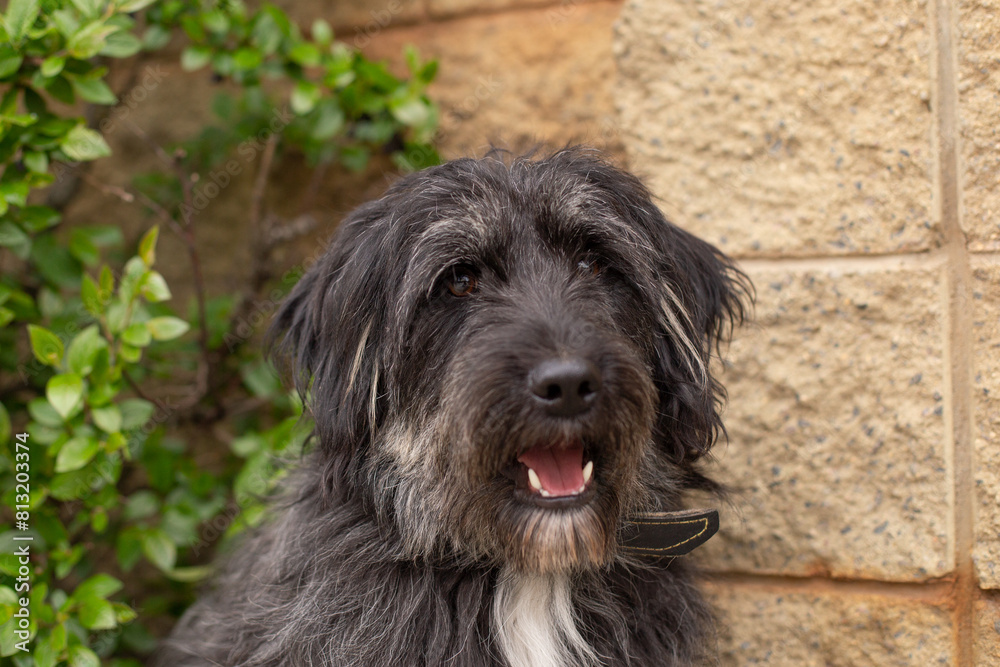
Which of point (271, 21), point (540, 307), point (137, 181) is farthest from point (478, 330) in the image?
point (137, 181)

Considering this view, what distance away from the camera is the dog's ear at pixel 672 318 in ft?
7.48

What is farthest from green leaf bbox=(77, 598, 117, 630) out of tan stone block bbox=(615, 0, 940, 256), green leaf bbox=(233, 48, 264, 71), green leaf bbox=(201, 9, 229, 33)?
tan stone block bbox=(615, 0, 940, 256)

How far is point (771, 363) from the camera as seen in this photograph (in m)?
A: 2.79

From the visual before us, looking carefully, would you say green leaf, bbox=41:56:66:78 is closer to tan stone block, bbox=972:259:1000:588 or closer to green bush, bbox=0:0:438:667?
green bush, bbox=0:0:438:667

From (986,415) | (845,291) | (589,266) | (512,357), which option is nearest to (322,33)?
(589,266)

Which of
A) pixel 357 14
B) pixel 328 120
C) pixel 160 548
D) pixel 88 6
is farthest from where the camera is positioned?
pixel 357 14

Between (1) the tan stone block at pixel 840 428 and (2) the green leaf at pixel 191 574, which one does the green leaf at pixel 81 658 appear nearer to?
(2) the green leaf at pixel 191 574

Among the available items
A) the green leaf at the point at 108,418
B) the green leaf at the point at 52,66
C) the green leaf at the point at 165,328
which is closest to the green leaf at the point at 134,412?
the green leaf at the point at 108,418

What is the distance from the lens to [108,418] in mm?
2594

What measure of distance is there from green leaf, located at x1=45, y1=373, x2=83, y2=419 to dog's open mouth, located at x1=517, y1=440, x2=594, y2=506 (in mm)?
Result: 1504

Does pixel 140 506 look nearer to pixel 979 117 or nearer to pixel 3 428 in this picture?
pixel 3 428

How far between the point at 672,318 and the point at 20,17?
2.26 metres

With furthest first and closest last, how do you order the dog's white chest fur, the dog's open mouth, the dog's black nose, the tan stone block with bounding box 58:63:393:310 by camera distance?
the tan stone block with bounding box 58:63:393:310 → the dog's white chest fur → the dog's open mouth → the dog's black nose

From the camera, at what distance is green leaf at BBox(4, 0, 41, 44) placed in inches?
97.0
